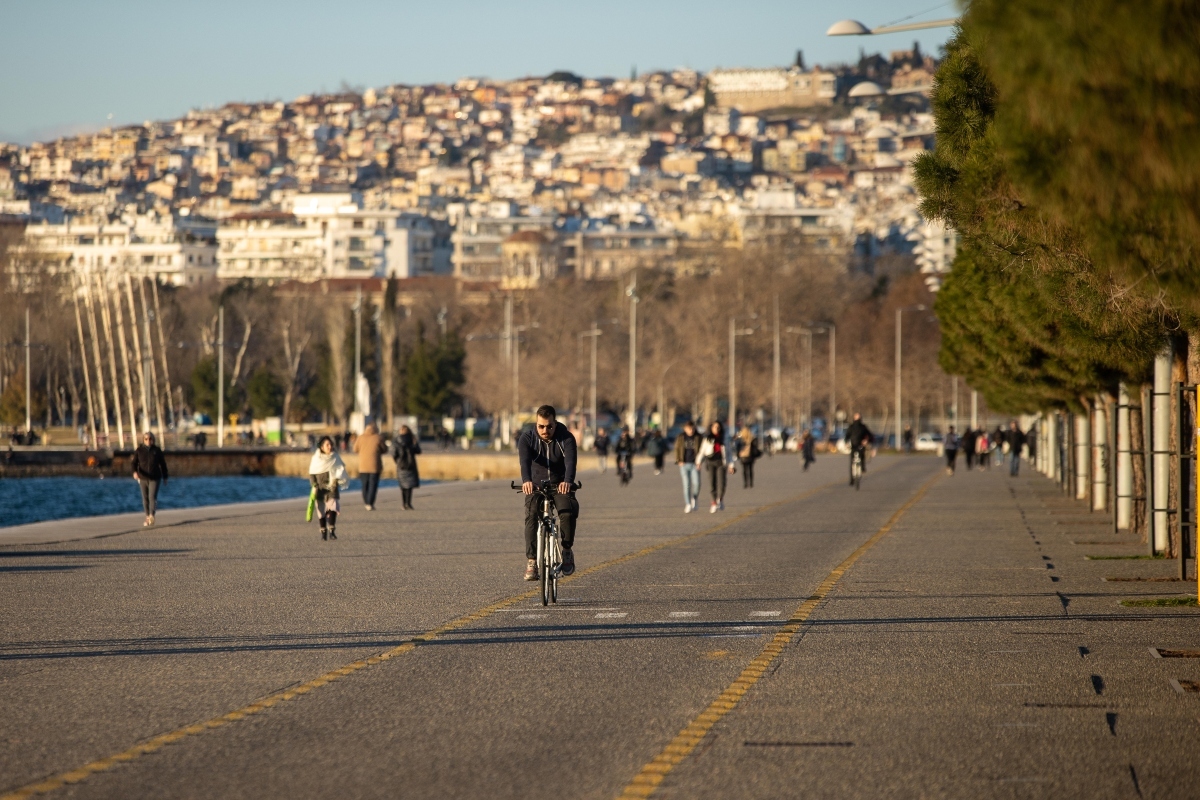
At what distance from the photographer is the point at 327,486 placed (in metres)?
26.7

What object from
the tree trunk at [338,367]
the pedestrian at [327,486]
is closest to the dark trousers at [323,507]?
the pedestrian at [327,486]

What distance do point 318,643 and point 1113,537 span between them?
52.3ft

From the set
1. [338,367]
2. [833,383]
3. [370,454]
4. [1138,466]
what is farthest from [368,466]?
[338,367]

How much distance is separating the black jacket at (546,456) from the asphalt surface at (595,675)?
1.10 meters

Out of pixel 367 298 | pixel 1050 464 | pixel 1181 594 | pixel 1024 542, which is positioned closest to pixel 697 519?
pixel 1024 542

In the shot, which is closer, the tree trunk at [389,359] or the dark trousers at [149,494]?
the dark trousers at [149,494]

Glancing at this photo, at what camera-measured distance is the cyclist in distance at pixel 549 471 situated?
16.7 metres

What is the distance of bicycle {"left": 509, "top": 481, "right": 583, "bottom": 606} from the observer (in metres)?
16.3

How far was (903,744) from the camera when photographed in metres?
9.66

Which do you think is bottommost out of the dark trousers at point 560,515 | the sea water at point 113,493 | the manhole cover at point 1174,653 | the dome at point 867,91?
the sea water at point 113,493

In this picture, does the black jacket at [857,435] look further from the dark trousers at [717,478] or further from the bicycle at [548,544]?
the bicycle at [548,544]

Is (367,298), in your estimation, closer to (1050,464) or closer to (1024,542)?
(1050,464)

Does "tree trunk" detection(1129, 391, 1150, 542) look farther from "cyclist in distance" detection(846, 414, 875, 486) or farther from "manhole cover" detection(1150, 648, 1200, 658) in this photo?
"cyclist in distance" detection(846, 414, 875, 486)

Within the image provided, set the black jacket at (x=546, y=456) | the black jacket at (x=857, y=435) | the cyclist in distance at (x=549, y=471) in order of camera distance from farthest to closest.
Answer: the black jacket at (x=857, y=435) → the black jacket at (x=546, y=456) → the cyclist in distance at (x=549, y=471)
